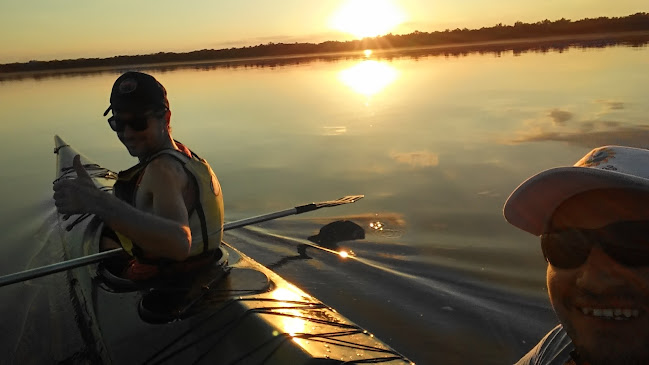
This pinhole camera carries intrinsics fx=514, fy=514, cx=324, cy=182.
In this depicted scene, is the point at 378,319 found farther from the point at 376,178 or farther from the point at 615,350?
the point at 376,178

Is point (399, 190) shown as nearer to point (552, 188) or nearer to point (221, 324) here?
point (221, 324)

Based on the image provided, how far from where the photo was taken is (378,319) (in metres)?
4.71

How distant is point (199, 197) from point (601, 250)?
2479mm

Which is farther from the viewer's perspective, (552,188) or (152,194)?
(152,194)

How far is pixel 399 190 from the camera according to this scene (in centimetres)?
848

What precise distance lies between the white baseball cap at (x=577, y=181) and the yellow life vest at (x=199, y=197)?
7.05 ft

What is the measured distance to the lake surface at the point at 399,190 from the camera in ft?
15.6

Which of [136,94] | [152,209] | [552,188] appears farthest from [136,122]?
[552,188]

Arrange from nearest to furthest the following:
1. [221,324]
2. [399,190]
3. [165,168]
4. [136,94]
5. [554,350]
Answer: [554,350] < [165,168] < [136,94] < [221,324] < [399,190]

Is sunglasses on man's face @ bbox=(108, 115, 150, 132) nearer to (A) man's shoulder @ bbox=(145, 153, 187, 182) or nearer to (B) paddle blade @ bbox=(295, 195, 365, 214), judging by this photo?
(A) man's shoulder @ bbox=(145, 153, 187, 182)

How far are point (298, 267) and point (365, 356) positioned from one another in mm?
3094

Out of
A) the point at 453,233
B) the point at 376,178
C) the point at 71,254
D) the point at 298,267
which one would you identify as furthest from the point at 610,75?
the point at 71,254

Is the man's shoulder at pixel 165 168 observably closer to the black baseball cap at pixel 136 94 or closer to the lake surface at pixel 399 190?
the black baseball cap at pixel 136 94

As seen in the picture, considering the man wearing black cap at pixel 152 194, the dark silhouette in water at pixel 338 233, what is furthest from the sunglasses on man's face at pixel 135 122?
the dark silhouette in water at pixel 338 233
